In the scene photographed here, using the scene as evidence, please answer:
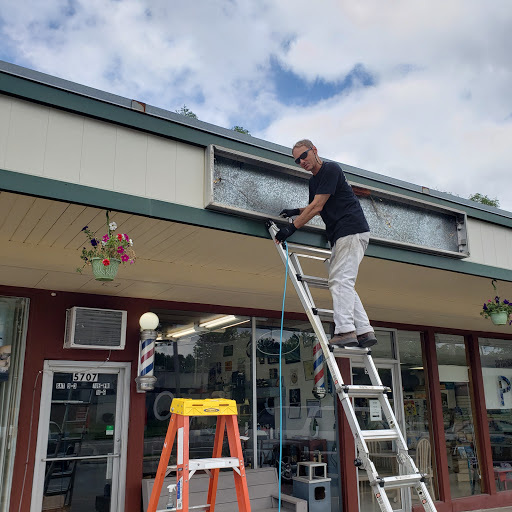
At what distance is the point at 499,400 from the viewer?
373 inches

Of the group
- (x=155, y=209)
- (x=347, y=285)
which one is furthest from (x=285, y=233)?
(x=155, y=209)

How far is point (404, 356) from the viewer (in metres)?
8.52

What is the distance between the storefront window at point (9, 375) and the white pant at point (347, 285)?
3.55 metres

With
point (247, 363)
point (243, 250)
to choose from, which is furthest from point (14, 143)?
point (247, 363)

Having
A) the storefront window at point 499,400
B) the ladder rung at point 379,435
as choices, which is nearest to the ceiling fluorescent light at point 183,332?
the ladder rung at point 379,435

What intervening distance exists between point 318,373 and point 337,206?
162 inches

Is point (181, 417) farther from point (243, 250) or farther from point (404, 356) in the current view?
point (404, 356)

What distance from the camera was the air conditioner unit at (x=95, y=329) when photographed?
18.6 ft

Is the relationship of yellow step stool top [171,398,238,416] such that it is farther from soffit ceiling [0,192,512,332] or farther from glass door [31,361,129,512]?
glass door [31,361,129,512]

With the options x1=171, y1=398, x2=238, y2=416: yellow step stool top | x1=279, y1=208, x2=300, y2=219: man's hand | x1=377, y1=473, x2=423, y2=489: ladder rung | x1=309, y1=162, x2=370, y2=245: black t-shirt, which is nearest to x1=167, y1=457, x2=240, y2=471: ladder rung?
x1=171, y1=398, x2=238, y2=416: yellow step stool top

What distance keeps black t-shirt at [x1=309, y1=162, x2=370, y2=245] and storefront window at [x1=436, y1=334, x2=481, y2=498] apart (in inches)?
227

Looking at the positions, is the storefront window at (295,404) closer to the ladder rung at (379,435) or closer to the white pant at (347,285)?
the white pant at (347,285)

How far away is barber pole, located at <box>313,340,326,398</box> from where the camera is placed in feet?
24.6

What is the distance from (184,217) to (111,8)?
24.7ft
